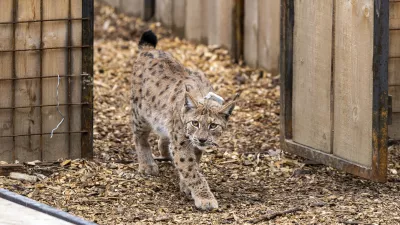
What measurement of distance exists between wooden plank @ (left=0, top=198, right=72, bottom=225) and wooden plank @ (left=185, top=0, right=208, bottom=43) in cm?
612

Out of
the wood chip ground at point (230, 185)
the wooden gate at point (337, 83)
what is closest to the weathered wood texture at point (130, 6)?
the wood chip ground at point (230, 185)

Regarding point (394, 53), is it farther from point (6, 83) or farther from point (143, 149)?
point (6, 83)

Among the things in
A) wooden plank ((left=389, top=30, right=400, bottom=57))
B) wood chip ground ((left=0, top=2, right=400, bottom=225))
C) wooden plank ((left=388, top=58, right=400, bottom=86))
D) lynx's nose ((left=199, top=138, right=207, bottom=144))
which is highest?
wooden plank ((left=389, top=30, right=400, bottom=57))

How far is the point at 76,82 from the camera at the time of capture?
24.1 ft

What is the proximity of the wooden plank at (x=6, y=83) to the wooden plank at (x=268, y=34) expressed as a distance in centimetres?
403

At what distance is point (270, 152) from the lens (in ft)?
26.1

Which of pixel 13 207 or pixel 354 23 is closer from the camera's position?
pixel 13 207

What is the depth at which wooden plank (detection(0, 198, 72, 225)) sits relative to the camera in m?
5.60

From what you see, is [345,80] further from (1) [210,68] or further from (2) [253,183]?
(1) [210,68]

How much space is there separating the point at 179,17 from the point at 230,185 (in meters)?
5.58

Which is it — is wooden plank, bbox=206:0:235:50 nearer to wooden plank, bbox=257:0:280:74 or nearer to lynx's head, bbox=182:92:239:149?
wooden plank, bbox=257:0:280:74

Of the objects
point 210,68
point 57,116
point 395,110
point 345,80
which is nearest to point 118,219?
point 57,116

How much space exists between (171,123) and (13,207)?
1385 mm

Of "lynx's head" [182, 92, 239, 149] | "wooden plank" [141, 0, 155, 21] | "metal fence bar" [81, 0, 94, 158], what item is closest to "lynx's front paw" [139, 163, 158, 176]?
"metal fence bar" [81, 0, 94, 158]
